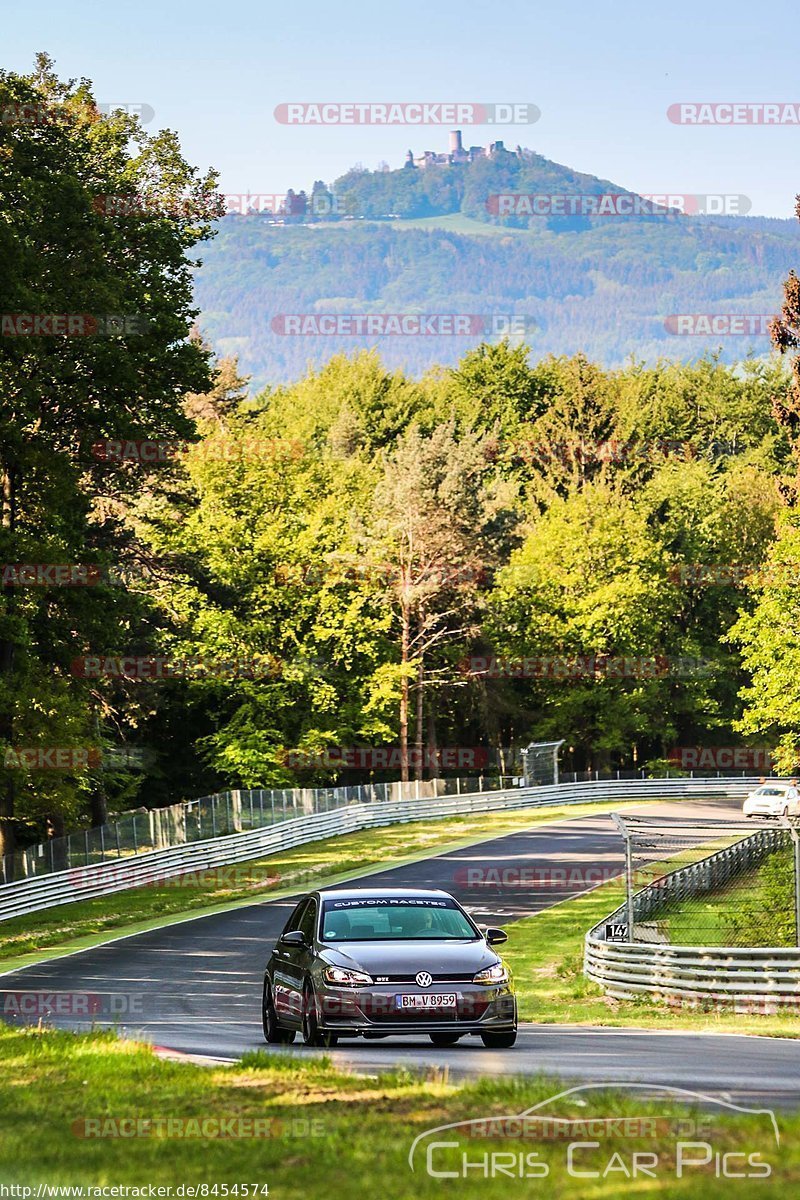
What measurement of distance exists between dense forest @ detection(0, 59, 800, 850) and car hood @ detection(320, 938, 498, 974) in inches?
915

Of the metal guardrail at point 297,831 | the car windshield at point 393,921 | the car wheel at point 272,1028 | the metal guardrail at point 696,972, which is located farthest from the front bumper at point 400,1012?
the metal guardrail at point 297,831

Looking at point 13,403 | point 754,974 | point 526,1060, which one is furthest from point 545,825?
point 526,1060

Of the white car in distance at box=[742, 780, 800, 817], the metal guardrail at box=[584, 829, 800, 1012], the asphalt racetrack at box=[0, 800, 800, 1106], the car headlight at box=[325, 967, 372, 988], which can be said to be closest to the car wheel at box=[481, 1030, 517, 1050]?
the asphalt racetrack at box=[0, 800, 800, 1106]

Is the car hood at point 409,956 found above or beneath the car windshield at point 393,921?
beneath

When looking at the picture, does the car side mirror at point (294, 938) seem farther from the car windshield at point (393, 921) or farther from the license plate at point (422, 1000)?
the license plate at point (422, 1000)

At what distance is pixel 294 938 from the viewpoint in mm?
15945

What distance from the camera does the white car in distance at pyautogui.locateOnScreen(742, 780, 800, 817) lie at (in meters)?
59.1

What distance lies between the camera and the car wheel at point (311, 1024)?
14.7 m

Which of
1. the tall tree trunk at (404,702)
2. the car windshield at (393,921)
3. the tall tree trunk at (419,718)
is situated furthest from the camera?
the tall tree trunk at (419,718)

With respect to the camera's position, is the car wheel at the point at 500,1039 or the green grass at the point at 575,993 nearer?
the car wheel at the point at 500,1039

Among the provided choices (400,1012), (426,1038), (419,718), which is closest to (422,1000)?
(400,1012)

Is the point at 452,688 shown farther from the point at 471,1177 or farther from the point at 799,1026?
the point at 471,1177

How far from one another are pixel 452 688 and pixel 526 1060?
2729 inches

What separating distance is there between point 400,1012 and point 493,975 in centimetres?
94
